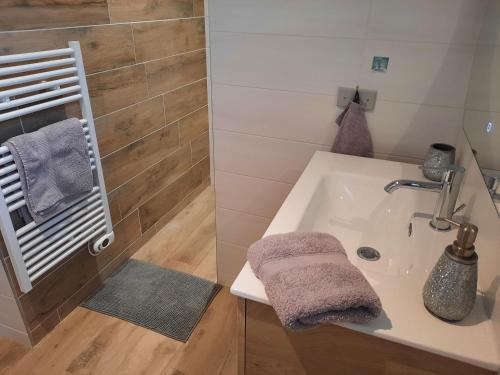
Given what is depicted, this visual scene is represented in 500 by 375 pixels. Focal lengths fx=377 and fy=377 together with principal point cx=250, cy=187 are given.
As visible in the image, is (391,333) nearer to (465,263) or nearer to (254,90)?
(465,263)

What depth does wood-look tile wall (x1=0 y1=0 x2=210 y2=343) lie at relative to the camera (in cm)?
161

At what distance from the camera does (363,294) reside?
725 mm

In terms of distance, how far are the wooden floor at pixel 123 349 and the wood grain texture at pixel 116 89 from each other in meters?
1.10

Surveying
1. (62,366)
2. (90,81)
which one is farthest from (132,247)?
(90,81)

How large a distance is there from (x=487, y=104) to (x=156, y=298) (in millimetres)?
1787

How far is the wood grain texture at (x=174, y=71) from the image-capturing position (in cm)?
232

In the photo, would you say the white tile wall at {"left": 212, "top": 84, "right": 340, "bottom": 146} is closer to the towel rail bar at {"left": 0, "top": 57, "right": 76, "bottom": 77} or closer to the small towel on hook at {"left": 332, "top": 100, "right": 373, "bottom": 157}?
the small towel on hook at {"left": 332, "top": 100, "right": 373, "bottom": 157}

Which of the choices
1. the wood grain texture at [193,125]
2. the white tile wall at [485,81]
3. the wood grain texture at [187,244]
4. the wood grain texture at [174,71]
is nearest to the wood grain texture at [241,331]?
the white tile wall at [485,81]

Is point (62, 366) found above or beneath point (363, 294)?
beneath

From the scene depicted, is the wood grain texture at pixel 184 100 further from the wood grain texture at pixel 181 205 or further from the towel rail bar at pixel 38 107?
the towel rail bar at pixel 38 107

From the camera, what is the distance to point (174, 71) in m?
2.51

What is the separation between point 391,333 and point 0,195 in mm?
1397

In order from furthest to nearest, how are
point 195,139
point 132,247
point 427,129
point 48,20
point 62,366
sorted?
point 195,139, point 132,247, point 62,366, point 48,20, point 427,129

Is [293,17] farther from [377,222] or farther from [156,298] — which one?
[156,298]
